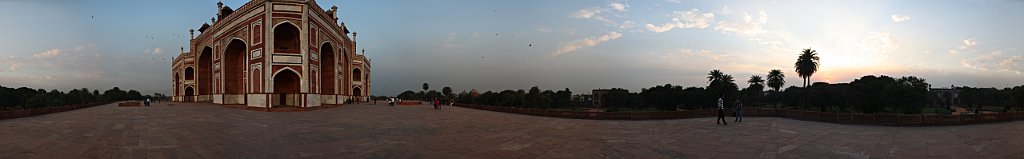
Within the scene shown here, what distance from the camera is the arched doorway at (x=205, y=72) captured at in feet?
155

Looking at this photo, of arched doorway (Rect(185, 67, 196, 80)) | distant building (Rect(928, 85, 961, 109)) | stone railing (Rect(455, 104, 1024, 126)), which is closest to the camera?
stone railing (Rect(455, 104, 1024, 126))

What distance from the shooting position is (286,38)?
3366 centimetres

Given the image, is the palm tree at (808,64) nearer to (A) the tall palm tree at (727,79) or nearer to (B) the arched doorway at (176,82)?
(A) the tall palm tree at (727,79)

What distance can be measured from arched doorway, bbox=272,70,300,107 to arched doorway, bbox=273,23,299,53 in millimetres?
1688

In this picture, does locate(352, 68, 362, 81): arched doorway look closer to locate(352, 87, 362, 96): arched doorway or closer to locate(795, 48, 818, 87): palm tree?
locate(352, 87, 362, 96): arched doorway

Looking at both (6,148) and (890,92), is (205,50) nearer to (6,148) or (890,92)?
(6,148)

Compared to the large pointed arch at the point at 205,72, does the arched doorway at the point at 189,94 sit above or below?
below

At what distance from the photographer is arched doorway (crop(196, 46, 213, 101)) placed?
47219mm

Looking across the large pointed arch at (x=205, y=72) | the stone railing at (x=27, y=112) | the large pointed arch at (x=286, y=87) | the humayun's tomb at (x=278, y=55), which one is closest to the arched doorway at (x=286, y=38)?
the humayun's tomb at (x=278, y=55)

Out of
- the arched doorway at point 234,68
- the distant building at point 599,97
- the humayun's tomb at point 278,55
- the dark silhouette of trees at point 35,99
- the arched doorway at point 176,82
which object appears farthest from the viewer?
the distant building at point 599,97

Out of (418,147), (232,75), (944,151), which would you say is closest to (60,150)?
(418,147)

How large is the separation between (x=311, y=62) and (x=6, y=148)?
887 inches

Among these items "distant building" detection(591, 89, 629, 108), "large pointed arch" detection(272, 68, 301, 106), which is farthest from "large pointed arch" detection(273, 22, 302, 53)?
"distant building" detection(591, 89, 629, 108)

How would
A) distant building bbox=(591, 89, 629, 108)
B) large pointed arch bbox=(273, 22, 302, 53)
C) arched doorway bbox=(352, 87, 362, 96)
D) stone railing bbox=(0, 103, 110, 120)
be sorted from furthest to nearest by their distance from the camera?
distant building bbox=(591, 89, 629, 108) → arched doorway bbox=(352, 87, 362, 96) → large pointed arch bbox=(273, 22, 302, 53) → stone railing bbox=(0, 103, 110, 120)
